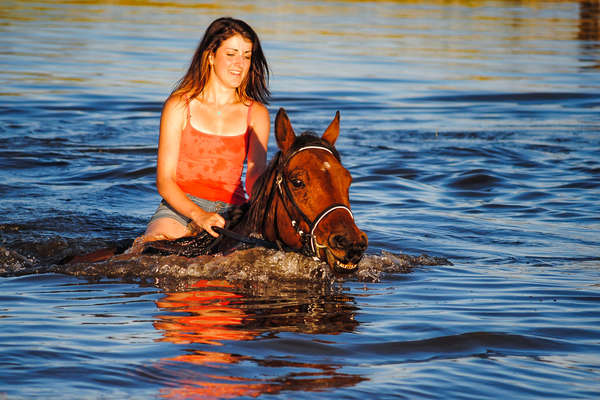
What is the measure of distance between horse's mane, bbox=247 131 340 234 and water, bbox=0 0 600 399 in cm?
46

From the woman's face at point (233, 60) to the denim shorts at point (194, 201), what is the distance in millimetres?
910

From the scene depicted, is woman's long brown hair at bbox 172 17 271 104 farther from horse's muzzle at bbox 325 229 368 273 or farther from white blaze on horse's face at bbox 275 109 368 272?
horse's muzzle at bbox 325 229 368 273

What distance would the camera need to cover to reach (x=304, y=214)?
557 centimetres

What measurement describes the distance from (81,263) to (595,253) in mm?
4578

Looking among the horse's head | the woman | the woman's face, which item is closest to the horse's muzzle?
the horse's head

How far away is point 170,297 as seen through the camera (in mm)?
6449

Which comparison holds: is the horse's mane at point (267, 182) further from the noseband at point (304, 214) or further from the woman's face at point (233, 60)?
the woman's face at point (233, 60)

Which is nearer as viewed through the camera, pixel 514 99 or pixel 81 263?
pixel 81 263

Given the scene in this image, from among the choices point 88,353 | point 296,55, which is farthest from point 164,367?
point 296,55

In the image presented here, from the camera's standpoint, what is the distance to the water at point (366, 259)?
16.2 ft

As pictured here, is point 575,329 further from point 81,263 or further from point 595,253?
point 81,263

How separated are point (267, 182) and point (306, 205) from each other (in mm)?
498

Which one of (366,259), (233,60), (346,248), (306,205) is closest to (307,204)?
(306,205)

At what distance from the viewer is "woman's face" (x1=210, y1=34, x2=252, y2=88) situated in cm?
669
